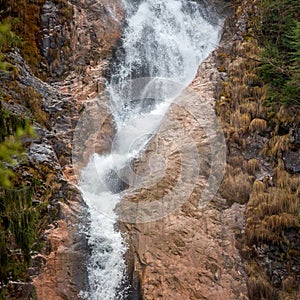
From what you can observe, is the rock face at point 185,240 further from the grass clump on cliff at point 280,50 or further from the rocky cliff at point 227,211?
the grass clump on cliff at point 280,50

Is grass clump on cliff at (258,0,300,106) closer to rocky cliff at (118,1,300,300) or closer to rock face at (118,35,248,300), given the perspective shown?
rocky cliff at (118,1,300,300)

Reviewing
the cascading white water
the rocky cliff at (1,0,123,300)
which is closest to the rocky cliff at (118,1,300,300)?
the cascading white water

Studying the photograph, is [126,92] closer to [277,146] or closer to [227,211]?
[277,146]

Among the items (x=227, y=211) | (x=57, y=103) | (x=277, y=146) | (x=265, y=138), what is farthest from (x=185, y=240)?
(x=57, y=103)

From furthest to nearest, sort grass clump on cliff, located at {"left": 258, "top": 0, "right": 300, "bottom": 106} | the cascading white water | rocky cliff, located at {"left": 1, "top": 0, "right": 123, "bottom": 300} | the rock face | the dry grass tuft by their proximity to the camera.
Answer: grass clump on cliff, located at {"left": 258, "top": 0, "right": 300, "bottom": 106}, the dry grass tuft, the cascading white water, rocky cliff, located at {"left": 1, "top": 0, "right": 123, "bottom": 300}, the rock face

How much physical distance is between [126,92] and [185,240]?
7105 millimetres

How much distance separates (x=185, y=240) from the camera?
888 cm

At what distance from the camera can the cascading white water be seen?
9117 mm

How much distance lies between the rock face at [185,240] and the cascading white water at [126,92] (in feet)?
1.80

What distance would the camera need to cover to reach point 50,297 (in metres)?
8.13

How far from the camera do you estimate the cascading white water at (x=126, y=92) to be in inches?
359

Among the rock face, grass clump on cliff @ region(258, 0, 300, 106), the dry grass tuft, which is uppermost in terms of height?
grass clump on cliff @ region(258, 0, 300, 106)

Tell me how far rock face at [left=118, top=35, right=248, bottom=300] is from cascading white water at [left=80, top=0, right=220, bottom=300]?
0.55 metres

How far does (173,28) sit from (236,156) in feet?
28.6
